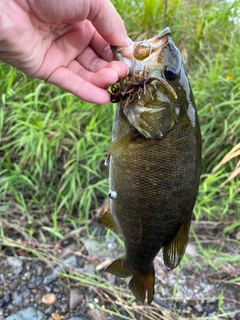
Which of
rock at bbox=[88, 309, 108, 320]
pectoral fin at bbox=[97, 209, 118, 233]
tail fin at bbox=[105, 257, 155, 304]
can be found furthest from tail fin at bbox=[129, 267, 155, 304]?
rock at bbox=[88, 309, 108, 320]

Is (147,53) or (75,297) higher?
(147,53)

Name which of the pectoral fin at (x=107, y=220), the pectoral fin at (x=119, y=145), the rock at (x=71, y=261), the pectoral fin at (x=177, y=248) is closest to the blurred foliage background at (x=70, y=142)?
the rock at (x=71, y=261)

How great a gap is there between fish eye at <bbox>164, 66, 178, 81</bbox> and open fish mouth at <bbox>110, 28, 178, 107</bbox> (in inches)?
1.2

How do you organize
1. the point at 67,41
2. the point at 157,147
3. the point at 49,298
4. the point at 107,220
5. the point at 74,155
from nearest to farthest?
1. the point at 157,147
2. the point at 107,220
3. the point at 67,41
4. the point at 49,298
5. the point at 74,155

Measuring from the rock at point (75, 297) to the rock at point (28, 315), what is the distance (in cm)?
23

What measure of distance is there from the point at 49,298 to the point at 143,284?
1.17m

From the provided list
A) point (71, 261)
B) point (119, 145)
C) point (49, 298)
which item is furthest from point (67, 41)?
point (49, 298)

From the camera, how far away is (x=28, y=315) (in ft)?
8.70

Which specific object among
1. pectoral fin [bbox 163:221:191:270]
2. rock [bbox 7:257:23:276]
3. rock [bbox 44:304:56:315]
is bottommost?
rock [bbox 44:304:56:315]

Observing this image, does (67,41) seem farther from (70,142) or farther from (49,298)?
(49,298)

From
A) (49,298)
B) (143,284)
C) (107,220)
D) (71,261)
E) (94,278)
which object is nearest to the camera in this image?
(143,284)

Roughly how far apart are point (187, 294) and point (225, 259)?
402mm

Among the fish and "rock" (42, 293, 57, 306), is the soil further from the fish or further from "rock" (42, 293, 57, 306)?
the fish

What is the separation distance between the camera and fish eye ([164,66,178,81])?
5.52ft
